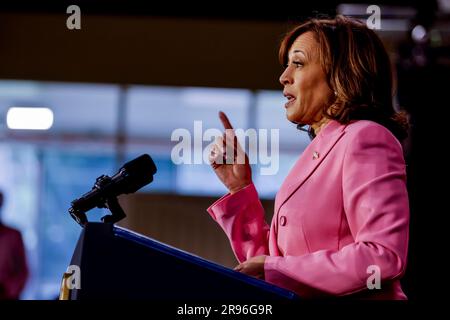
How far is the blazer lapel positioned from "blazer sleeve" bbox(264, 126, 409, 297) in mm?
73

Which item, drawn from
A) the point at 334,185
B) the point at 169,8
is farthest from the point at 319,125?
the point at 169,8

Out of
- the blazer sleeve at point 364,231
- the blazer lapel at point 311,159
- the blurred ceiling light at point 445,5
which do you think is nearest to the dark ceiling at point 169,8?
the blurred ceiling light at point 445,5

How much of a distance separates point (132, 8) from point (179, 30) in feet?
1.29

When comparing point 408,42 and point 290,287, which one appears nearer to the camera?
point 290,287

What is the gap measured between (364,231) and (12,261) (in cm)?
380

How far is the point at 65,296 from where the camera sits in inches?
47.4

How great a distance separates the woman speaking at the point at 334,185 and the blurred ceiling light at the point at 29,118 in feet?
15.2

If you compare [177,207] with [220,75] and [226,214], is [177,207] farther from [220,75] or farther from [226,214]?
[226,214]

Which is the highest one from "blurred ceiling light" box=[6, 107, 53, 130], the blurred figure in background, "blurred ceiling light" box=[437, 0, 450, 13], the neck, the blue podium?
"blurred ceiling light" box=[437, 0, 450, 13]

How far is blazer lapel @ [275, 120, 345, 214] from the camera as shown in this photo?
4.56ft

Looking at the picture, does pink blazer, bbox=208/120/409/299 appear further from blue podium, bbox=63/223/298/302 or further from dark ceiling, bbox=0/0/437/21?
dark ceiling, bbox=0/0/437/21

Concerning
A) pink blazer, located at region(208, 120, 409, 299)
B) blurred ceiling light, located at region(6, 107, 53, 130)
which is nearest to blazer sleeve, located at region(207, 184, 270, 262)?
pink blazer, located at region(208, 120, 409, 299)

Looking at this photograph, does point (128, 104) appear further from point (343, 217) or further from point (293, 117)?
point (343, 217)
